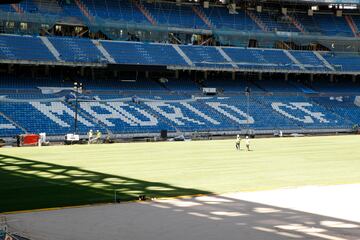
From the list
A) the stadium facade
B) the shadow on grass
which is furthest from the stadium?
the stadium facade

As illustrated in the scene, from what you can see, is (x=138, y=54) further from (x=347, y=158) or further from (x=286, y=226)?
(x=286, y=226)

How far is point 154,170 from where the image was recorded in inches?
1529

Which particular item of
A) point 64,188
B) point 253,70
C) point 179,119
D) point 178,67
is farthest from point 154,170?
point 253,70

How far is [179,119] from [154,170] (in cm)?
3203

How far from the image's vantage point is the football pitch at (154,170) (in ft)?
98.5

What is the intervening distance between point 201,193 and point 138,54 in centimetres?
4908

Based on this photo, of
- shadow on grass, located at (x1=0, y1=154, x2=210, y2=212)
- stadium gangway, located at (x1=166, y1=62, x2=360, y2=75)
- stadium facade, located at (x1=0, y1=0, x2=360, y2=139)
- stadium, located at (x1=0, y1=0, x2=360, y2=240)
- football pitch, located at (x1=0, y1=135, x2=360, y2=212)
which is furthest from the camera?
stadium gangway, located at (x1=166, y1=62, x2=360, y2=75)

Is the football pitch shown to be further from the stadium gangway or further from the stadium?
the stadium gangway

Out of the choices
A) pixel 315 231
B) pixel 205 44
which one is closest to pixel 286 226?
pixel 315 231

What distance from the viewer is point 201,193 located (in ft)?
98.5

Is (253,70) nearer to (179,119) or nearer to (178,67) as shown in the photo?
(178,67)

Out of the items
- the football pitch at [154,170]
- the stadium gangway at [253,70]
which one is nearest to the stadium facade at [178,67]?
the stadium gangway at [253,70]

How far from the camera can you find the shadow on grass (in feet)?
90.9

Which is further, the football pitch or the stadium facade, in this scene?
the stadium facade
